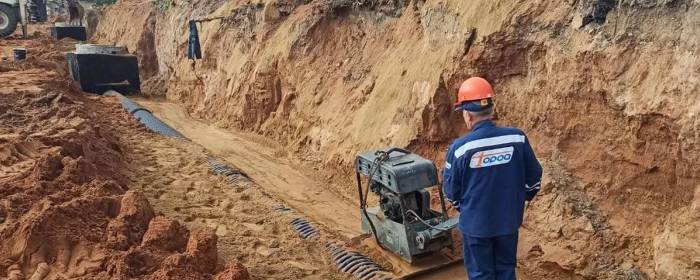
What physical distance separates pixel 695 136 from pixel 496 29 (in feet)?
8.11

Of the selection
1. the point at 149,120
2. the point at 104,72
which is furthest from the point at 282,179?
the point at 104,72

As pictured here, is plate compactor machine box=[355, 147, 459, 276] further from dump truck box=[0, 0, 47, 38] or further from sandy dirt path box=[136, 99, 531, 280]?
dump truck box=[0, 0, 47, 38]

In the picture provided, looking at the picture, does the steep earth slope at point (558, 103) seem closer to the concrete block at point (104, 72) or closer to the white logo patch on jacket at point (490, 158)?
the white logo patch on jacket at point (490, 158)

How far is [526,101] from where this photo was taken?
601 cm

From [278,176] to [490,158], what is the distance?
5385 millimetres

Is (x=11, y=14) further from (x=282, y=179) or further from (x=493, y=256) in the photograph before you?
(x=493, y=256)

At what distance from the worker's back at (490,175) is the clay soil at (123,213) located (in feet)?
5.78

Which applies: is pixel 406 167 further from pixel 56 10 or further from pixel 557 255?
pixel 56 10

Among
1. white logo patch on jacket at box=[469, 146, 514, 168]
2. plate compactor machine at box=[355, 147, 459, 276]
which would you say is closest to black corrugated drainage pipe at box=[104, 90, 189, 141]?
plate compactor machine at box=[355, 147, 459, 276]

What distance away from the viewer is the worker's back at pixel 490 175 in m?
3.44

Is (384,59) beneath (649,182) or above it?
above

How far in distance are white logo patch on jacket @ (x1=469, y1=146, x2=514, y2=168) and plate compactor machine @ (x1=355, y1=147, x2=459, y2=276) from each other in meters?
1.43

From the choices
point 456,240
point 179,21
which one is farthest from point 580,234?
point 179,21

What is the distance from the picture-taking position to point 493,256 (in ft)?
12.0
